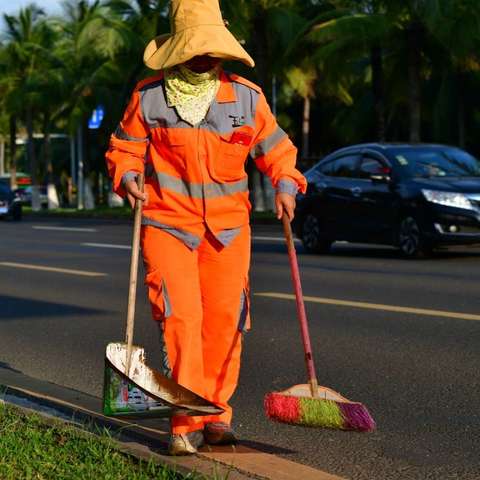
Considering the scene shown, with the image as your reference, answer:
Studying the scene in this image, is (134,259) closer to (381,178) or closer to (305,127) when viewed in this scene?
(381,178)

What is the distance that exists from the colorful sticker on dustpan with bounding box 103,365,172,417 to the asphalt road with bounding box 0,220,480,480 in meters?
0.81

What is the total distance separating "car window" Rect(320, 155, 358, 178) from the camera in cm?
1850

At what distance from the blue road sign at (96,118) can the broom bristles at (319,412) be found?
51200 millimetres

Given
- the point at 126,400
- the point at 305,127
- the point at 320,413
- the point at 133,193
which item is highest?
the point at 133,193

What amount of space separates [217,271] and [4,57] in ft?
198

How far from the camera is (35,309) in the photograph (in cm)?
1198

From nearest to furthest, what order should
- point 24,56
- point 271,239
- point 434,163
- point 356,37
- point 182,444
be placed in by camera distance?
point 182,444
point 434,163
point 271,239
point 356,37
point 24,56

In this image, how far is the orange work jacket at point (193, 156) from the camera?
218 inches

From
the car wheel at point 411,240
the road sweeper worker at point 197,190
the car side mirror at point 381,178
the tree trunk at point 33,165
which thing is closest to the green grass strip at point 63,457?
the road sweeper worker at point 197,190

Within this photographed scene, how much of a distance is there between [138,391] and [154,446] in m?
0.40

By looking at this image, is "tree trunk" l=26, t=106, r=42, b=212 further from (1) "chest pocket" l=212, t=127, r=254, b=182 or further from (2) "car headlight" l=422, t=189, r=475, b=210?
(1) "chest pocket" l=212, t=127, r=254, b=182

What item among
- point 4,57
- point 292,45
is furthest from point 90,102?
point 292,45

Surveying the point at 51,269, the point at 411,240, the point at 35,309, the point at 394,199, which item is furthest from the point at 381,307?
the point at 394,199

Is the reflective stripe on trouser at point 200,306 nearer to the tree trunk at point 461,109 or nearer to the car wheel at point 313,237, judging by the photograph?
the car wheel at point 313,237
